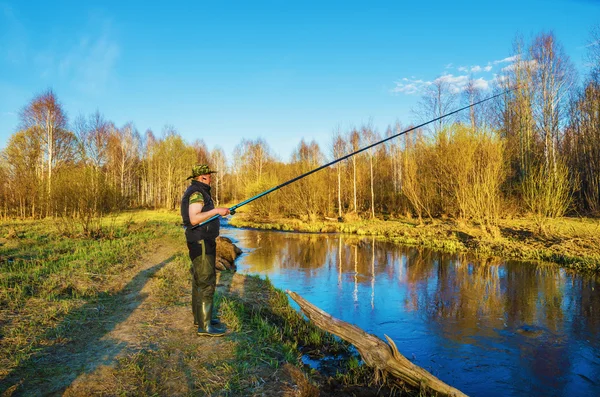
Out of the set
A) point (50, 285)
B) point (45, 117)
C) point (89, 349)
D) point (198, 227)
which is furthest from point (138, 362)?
point (45, 117)

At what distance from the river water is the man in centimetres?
307

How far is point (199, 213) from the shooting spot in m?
4.39

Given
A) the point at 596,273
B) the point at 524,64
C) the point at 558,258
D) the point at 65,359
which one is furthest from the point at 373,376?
the point at 524,64

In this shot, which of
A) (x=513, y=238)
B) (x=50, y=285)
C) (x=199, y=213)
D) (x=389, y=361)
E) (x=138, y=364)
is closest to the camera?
(x=138, y=364)

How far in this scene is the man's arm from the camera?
4.30 metres

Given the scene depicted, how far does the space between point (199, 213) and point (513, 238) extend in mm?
14344

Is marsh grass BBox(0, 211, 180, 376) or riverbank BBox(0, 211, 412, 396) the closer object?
riverbank BBox(0, 211, 412, 396)

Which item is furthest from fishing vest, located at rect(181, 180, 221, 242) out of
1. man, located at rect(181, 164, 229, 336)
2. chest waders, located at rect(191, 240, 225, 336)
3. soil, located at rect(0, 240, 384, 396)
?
soil, located at rect(0, 240, 384, 396)

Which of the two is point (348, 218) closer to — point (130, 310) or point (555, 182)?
point (555, 182)

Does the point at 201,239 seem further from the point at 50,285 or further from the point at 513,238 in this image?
the point at 513,238

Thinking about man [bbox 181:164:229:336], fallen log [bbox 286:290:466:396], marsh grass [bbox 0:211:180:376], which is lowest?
fallen log [bbox 286:290:466:396]

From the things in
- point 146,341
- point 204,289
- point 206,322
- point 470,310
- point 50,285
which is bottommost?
point 470,310

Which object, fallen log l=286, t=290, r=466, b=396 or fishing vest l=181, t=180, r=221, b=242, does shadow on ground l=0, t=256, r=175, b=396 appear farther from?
fallen log l=286, t=290, r=466, b=396

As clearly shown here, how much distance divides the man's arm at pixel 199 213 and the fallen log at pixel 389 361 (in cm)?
200
